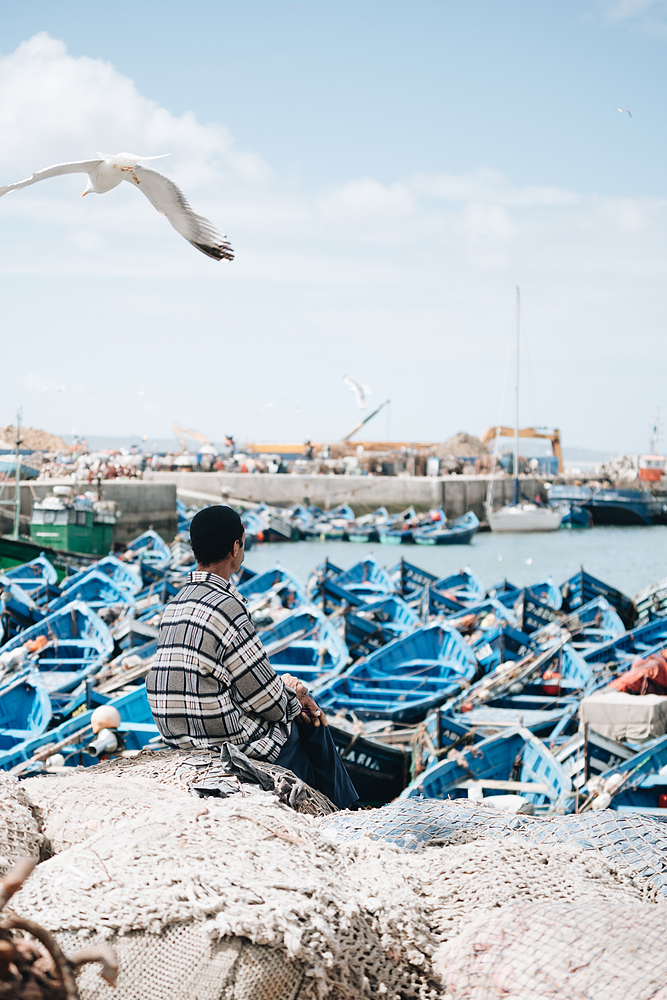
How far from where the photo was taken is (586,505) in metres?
50.8

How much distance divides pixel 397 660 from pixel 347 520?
96.5 feet

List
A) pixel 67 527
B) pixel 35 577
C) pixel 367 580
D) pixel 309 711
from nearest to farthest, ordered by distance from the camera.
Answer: pixel 309 711 → pixel 35 577 → pixel 367 580 → pixel 67 527

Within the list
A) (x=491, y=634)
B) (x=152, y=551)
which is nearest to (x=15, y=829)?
(x=491, y=634)

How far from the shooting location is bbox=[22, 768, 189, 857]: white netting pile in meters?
2.29

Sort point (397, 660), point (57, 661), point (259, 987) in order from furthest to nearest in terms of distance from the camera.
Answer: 1. point (397, 660)
2. point (57, 661)
3. point (259, 987)

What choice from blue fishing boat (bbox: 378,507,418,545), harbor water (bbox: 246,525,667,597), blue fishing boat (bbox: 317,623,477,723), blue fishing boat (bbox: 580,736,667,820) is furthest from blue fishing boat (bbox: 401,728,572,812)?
blue fishing boat (bbox: 378,507,418,545)

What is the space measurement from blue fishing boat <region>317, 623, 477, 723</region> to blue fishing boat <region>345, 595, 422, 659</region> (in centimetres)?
82

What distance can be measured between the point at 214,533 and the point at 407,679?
8.12 m

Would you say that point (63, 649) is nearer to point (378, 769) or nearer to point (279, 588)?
point (279, 588)

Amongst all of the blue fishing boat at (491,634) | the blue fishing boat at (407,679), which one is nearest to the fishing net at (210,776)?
the blue fishing boat at (407,679)

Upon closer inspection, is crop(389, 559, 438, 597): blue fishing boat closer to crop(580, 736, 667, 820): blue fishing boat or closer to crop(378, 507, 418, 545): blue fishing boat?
crop(580, 736, 667, 820): blue fishing boat

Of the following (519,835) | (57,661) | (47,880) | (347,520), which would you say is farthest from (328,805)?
(347,520)

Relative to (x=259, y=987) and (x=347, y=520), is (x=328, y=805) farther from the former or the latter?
(x=347, y=520)

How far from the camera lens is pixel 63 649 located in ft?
40.1
